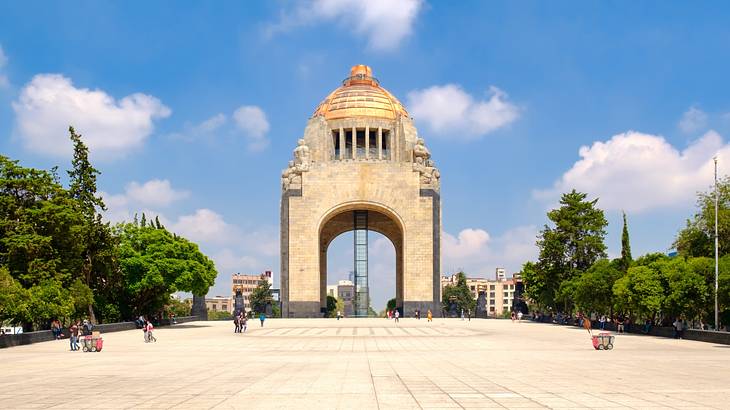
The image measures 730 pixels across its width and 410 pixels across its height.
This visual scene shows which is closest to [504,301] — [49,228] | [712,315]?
[712,315]

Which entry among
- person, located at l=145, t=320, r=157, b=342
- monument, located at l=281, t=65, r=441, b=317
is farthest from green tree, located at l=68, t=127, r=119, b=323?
monument, located at l=281, t=65, r=441, b=317

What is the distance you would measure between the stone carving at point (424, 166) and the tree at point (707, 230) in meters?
20.3

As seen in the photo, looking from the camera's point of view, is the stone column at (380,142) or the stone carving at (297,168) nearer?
the stone carving at (297,168)

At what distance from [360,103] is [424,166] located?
8.85 meters

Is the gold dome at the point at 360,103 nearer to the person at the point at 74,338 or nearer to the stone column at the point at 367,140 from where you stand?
the stone column at the point at 367,140

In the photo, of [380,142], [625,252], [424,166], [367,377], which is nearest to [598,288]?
[625,252]

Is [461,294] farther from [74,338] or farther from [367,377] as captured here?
[367,377]

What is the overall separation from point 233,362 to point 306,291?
124 ft

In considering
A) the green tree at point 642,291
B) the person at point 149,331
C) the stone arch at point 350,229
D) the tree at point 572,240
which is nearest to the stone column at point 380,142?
the stone arch at point 350,229

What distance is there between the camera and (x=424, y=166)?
58.2 m

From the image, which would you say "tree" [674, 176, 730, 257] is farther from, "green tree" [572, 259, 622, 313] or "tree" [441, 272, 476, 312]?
"tree" [441, 272, 476, 312]

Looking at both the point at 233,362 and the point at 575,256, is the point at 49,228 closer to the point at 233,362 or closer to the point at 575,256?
the point at 233,362

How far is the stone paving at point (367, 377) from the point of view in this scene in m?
10.8

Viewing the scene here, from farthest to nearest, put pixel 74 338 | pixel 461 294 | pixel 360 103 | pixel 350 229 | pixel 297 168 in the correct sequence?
pixel 461 294 → pixel 350 229 → pixel 360 103 → pixel 297 168 → pixel 74 338
